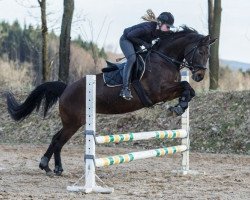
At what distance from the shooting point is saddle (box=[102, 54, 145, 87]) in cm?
863

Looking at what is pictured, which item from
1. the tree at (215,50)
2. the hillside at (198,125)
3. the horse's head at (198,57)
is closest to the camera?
the horse's head at (198,57)

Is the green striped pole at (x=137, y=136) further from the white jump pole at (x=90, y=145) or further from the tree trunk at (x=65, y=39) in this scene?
the tree trunk at (x=65, y=39)

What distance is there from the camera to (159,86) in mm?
8500

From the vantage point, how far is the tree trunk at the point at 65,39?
17.9m

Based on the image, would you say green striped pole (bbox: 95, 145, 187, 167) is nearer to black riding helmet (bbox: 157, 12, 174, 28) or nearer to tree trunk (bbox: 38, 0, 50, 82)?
black riding helmet (bbox: 157, 12, 174, 28)

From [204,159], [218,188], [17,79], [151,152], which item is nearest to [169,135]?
[151,152]

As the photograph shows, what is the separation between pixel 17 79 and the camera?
950 inches

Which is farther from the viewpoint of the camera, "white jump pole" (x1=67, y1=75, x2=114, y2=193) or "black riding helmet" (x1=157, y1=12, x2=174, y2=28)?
"black riding helmet" (x1=157, y1=12, x2=174, y2=28)

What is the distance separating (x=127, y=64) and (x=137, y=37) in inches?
18.0

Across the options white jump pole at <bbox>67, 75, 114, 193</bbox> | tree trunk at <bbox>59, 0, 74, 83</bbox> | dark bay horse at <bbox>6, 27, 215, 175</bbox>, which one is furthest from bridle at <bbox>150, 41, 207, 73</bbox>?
tree trunk at <bbox>59, 0, 74, 83</bbox>

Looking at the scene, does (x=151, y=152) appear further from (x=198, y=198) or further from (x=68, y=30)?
(x=68, y=30)

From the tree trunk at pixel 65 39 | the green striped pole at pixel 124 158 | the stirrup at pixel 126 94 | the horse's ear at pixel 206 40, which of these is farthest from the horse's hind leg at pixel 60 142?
the tree trunk at pixel 65 39

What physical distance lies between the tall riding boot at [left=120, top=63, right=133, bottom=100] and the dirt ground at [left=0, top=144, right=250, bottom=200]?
126cm

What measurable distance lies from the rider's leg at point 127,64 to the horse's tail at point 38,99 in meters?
1.42
